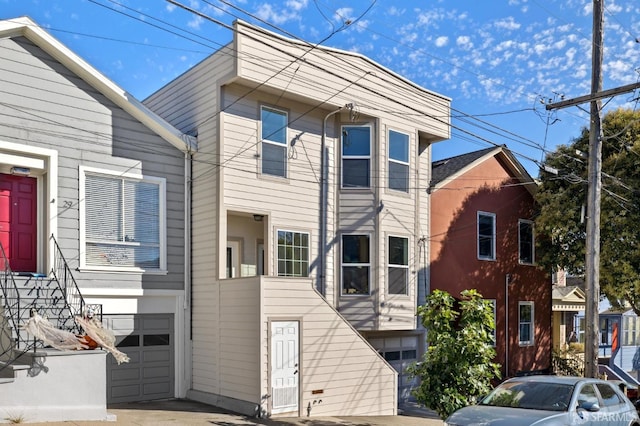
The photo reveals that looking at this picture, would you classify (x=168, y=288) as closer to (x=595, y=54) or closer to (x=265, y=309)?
(x=265, y=309)

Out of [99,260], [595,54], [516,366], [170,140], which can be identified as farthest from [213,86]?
[516,366]

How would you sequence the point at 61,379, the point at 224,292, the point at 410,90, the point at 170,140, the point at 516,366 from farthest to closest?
the point at 516,366
the point at 410,90
the point at 170,140
the point at 224,292
the point at 61,379

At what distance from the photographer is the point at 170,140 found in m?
14.7

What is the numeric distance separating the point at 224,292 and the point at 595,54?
1078cm

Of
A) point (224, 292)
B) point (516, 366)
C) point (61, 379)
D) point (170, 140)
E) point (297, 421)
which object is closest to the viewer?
point (61, 379)

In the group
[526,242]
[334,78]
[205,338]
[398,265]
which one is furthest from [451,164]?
[205,338]

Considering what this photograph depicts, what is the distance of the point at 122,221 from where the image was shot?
13.9 metres

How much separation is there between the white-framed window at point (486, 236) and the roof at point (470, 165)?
71.0 inches

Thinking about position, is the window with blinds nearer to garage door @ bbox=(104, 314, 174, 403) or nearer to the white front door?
garage door @ bbox=(104, 314, 174, 403)

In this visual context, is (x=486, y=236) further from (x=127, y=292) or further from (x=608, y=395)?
(x=127, y=292)

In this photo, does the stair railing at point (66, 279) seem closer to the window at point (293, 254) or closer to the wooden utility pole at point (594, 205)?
Result: the window at point (293, 254)

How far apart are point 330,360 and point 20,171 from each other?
783 centimetres

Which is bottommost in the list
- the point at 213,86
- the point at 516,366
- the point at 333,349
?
the point at 516,366

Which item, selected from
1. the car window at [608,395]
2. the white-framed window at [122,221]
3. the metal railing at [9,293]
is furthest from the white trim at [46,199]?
the car window at [608,395]
